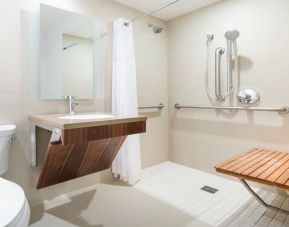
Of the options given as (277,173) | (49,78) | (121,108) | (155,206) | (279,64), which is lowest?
(155,206)

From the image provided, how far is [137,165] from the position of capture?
2.35m

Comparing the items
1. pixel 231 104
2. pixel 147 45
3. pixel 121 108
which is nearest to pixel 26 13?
pixel 121 108

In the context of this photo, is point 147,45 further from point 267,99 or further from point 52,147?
point 52,147

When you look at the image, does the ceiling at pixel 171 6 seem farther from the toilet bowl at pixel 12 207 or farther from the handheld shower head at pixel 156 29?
the toilet bowl at pixel 12 207

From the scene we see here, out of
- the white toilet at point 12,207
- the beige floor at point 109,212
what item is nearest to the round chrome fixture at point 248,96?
the beige floor at point 109,212

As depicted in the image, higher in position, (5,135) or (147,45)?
(147,45)

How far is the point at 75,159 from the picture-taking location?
1.82 m

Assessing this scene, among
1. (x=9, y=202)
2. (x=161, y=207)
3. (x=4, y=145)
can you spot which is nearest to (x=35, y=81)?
(x=4, y=145)

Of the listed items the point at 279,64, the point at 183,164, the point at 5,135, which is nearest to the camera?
the point at 5,135

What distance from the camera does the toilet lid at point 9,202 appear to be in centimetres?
88

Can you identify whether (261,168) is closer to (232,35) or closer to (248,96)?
(248,96)

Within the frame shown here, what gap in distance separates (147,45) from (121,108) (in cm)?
99

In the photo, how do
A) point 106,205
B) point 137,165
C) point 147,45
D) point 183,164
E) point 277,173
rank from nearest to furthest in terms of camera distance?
point 277,173, point 106,205, point 137,165, point 147,45, point 183,164

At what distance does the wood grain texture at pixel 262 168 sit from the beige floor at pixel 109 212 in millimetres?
486
